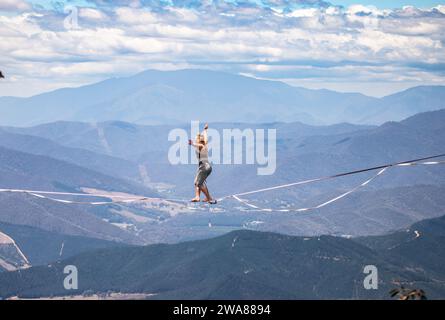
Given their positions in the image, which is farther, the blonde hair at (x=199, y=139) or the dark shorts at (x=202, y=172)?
the dark shorts at (x=202, y=172)

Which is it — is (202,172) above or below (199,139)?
below

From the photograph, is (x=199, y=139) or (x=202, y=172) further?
(x=202, y=172)

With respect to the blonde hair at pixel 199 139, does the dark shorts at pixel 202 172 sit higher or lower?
lower

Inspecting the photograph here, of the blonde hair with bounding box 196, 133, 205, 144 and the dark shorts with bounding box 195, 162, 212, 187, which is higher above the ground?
the blonde hair with bounding box 196, 133, 205, 144

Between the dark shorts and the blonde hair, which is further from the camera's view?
the dark shorts
